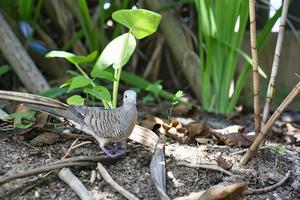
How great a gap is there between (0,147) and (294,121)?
1.51 m

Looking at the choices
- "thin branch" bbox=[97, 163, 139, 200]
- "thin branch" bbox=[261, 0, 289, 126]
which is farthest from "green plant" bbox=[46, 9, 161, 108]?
"thin branch" bbox=[261, 0, 289, 126]

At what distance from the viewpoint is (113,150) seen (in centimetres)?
143

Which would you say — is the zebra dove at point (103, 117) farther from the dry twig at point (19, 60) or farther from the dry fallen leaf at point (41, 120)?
the dry twig at point (19, 60)

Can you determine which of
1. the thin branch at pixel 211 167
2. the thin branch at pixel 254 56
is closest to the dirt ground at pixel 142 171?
the thin branch at pixel 211 167

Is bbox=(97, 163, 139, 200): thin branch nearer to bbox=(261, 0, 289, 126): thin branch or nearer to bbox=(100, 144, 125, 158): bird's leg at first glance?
bbox=(100, 144, 125, 158): bird's leg

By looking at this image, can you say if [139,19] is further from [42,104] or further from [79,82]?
[42,104]

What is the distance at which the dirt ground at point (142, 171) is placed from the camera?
50.4 inches

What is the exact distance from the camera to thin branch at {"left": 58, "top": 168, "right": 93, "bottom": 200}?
1.24m

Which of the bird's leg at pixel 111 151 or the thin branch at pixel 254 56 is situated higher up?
the thin branch at pixel 254 56

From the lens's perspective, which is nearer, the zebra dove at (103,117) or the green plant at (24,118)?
the zebra dove at (103,117)

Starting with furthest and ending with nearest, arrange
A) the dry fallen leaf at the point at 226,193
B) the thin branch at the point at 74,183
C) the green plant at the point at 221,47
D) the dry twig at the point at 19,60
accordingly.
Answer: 1. the dry twig at the point at 19,60
2. the green plant at the point at 221,47
3. the thin branch at the point at 74,183
4. the dry fallen leaf at the point at 226,193

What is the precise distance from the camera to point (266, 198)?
132 centimetres

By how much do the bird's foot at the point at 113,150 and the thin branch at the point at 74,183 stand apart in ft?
0.41

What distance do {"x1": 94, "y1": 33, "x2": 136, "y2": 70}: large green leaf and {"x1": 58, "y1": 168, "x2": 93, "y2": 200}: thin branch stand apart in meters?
0.35
